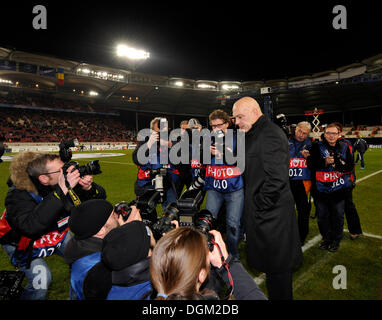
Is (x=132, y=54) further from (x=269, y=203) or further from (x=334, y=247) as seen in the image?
(x=269, y=203)

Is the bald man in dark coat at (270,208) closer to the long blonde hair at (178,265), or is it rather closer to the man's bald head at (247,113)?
the man's bald head at (247,113)

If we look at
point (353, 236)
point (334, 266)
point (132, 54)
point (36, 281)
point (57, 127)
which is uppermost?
point (132, 54)

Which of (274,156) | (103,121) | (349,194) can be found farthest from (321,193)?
(103,121)

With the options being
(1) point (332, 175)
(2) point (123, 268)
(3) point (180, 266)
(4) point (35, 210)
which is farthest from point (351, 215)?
(4) point (35, 210)

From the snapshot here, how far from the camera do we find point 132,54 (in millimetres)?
35188

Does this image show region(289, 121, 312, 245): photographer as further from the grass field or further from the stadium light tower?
the stadium light tower

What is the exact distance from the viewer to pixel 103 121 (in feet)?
137

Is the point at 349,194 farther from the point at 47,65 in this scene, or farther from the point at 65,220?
the point at 47,65

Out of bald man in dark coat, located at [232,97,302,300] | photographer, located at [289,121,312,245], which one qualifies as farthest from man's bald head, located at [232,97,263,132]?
photographer, located at [289,121,312,245]

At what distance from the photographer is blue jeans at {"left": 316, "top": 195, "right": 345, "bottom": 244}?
3.32 metres

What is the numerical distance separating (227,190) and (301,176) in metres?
1.47

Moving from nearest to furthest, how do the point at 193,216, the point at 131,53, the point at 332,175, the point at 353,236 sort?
the point at 193,216, the point at 332,175, the point at 353,236, the point at 131,53

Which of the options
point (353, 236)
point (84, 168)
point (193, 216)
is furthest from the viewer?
point (353, 236)

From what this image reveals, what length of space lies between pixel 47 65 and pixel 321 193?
4050 cm
